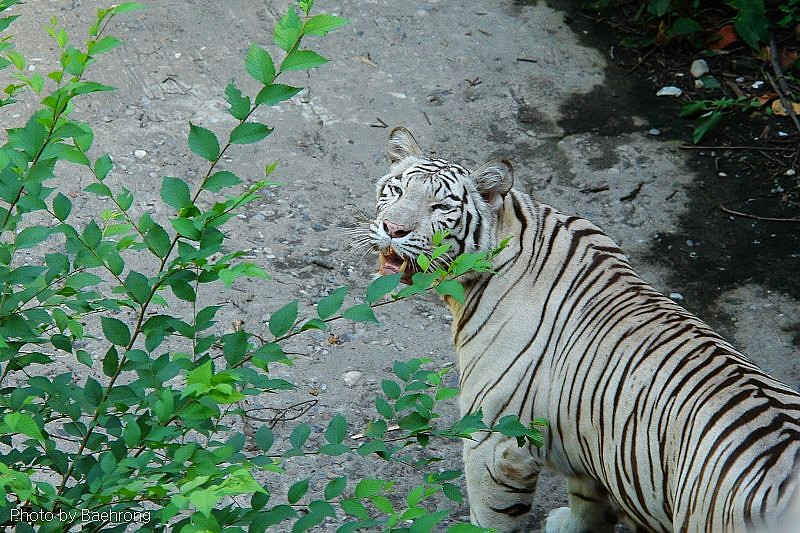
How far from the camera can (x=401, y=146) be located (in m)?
3.50

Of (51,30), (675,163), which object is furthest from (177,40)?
(51,30)

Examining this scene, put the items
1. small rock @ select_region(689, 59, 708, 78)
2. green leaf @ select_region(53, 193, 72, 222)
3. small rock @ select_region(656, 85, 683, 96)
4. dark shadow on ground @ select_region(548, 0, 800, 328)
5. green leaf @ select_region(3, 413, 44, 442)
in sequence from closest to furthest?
green leaf @ select_region(3, 413, 44, 442), green leaf @ select_region(53, 193, 72, 222), dark shadow on ground @ select_region(548, 0, 800, 328), small rock @ select_region(656, 85, 683, 96), small rock @ select_region(689, 59, 708, 78)

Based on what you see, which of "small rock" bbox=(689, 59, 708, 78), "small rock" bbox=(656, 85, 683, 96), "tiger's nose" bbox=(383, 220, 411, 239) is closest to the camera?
"tiger's nose" bbox=(383, 220, 411, 239)

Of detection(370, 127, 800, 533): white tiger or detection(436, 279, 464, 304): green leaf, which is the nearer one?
detection(436, 279, 464, 304): green leaf

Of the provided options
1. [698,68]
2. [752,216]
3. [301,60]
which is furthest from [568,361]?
[698,68]

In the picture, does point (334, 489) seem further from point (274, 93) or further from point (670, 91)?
point (670, 91)

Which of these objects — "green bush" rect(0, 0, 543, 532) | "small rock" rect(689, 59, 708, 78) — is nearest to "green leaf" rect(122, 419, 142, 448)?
"green bush" rect(0, 0, 543, 532)

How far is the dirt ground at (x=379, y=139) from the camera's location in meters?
4.52

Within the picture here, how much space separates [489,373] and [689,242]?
2263mm

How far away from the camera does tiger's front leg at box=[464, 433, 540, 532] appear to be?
319 centimetres

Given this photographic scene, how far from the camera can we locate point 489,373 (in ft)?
10.6

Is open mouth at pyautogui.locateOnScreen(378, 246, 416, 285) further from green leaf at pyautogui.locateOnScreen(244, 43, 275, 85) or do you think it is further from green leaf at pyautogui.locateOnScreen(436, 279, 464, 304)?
green leaf at pyautogui.locateOnScreen(244, 43, 275, 85)

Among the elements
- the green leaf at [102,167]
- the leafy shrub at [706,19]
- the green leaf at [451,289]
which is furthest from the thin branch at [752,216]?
the green leaf at [102,167]

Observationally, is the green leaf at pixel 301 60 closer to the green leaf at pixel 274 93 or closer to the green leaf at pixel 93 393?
the green leaf at pixel 274 93
